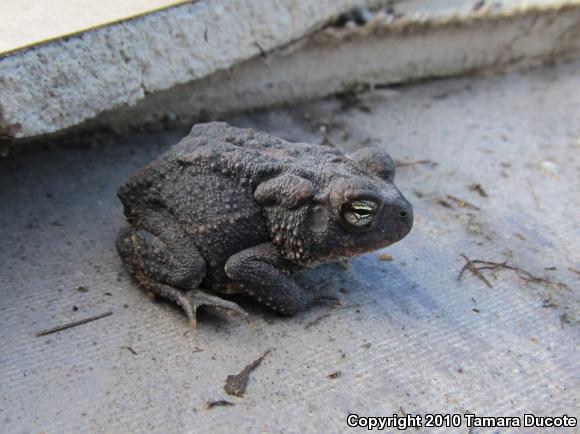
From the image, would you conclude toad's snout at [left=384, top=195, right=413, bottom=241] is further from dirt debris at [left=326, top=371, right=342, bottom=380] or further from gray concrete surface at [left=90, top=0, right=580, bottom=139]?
gray concrete surface at [left=90, top=0, right=580, bottom=139]

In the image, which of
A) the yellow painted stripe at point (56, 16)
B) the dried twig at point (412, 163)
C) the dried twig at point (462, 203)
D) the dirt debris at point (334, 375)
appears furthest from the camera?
the dried twig at point (412, 163)

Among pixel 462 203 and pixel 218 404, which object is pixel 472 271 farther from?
pixel 218 404

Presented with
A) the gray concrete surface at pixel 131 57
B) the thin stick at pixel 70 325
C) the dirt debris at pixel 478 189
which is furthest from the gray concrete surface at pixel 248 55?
the dirt debris at pixel 478 189

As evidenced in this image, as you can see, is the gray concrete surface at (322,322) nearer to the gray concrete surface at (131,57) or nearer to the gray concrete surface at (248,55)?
the gray concrete surface at (248,55)

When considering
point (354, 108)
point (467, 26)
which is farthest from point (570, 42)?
point (354, 108)

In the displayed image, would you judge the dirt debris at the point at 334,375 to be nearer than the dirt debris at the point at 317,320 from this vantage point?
Yes

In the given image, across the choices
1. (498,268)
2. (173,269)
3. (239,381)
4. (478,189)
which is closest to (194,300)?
(173,269)

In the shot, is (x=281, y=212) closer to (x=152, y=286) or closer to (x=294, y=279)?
(x=294, y=279)
